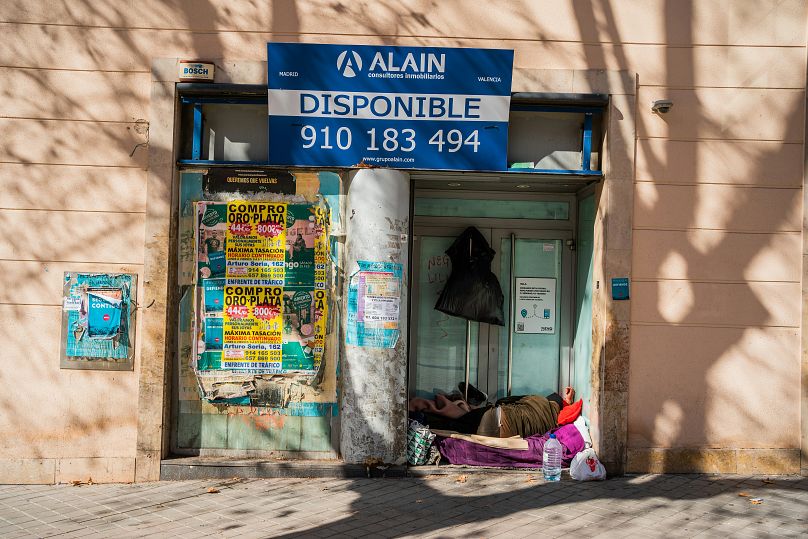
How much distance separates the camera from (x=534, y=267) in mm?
7758

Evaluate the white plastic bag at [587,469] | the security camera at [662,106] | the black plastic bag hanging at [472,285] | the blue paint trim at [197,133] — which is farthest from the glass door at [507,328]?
the blue paint trim at [197,133]

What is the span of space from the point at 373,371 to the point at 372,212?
55.2 inches

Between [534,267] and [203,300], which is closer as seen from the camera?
[203,300]

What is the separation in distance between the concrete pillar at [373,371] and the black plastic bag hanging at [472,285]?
Result: 1.01 metres

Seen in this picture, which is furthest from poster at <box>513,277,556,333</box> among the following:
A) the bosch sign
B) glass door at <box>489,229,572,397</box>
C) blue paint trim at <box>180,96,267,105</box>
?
the bosch sign

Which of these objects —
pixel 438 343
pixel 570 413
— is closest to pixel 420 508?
pixel 570 413

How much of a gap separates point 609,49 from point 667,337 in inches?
104

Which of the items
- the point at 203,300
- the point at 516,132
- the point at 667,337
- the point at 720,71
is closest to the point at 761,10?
the point at 720,71

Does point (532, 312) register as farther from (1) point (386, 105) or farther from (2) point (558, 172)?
(1) point (386, 105)

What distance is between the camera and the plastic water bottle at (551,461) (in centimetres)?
665

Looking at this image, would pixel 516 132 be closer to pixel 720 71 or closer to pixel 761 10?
pixel 720 71

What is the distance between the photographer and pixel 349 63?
6.71 metres

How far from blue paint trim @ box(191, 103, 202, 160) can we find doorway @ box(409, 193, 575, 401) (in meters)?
2.25

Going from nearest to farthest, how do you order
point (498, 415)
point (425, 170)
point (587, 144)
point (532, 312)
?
1. point (425, 170)
2. point (587, 144)
3. point (498, 415)
4. point (532, 312)
